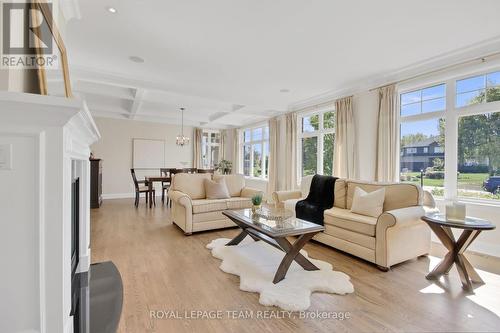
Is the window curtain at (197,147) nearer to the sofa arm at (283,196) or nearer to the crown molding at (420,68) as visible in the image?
the crown molding at (420,68)

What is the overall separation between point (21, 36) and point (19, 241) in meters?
0.91

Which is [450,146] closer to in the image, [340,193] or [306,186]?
[340,193]

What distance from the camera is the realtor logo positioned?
0.98 m

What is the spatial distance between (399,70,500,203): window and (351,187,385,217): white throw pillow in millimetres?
1273

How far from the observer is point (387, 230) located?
2646 millimetres

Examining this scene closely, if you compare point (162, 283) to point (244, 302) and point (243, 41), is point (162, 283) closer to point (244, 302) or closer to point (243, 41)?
point (244, 302)

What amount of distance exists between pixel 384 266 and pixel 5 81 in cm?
327

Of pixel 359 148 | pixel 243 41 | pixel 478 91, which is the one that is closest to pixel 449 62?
pixel 478 91

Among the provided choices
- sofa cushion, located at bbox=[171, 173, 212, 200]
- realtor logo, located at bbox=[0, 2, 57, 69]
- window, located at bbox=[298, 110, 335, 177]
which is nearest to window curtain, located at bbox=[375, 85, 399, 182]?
→ window, located at bbox=[298, 110, 335, 177]

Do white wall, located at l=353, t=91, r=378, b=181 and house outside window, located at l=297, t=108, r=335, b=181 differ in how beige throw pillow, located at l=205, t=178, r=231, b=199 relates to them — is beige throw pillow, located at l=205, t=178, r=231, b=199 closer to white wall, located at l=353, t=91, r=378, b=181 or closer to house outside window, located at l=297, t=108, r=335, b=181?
house outside window, located at l=297, t=108, r=335, b=181

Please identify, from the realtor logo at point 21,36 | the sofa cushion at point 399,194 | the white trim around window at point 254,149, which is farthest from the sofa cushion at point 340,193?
the white trim around window at point 254,149

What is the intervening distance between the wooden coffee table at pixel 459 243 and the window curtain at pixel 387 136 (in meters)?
1.60

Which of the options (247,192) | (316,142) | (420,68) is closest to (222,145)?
(316,142)

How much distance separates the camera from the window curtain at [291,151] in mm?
6336
